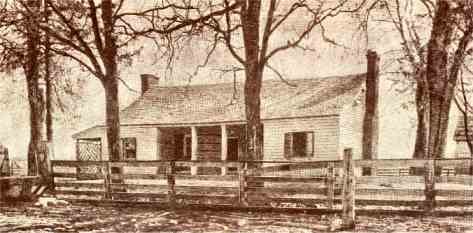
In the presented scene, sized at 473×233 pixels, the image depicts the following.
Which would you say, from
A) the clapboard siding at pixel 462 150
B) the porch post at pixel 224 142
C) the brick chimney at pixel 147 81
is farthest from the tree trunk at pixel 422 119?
the brick chimney at pixel 147 81

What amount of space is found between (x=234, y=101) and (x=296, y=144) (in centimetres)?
458

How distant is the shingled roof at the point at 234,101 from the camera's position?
81.9 ft

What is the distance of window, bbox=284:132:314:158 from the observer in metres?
24.5

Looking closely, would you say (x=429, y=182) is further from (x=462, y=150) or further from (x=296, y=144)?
(x=462, y=150)

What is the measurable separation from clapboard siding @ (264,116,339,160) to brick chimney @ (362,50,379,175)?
3.01 m

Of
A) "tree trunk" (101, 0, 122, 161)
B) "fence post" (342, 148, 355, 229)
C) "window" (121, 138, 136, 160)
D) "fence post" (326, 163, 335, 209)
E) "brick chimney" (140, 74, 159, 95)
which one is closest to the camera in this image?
"fence post" (342, 148, 355, 229)

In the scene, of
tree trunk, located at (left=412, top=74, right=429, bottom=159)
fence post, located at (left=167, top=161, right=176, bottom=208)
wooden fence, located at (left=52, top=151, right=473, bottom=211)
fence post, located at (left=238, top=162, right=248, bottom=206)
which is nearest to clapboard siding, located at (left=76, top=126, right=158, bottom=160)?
wooden fence, located at (left=52, top=151, right=473, bottom=211)

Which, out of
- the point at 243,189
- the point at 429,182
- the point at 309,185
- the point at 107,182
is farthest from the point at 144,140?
the point at 429,182

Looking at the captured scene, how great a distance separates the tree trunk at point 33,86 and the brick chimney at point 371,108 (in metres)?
14.3

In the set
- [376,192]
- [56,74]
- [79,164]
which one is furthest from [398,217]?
[56,74]

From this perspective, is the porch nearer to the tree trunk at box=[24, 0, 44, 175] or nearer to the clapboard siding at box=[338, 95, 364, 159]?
the clapboard siding at box=[338, 95, 364, 159]

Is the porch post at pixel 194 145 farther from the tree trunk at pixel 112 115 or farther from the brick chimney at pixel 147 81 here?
the tree trunk at pixel 112 115

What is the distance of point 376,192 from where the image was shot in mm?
11016

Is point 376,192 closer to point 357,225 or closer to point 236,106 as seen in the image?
point 357,225
